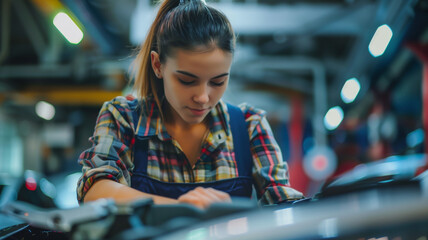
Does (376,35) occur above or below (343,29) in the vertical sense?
below

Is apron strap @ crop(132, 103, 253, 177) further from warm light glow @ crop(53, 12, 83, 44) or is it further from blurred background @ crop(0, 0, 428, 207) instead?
warm light glow @ crop(53, 12, 83, 44)

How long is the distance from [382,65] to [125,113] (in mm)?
4211

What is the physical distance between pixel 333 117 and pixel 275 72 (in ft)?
5.44

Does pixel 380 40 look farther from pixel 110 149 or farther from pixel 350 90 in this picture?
pixel 110 149

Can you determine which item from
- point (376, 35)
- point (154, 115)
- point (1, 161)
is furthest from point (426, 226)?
point (1, 161)

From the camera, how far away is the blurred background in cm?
392

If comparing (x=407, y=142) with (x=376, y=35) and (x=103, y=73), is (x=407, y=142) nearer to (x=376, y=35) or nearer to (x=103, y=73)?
(x=376, y=35)

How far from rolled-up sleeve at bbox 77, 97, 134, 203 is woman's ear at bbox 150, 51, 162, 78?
0.45ft

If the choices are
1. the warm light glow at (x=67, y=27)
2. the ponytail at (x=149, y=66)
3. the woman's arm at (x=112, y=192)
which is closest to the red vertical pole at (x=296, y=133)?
the warm light glow at (x=67, y=27)

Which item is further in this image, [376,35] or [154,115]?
[376,35]

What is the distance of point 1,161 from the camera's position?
9625 millimetres

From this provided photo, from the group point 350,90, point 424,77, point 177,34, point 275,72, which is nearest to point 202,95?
point 177,34

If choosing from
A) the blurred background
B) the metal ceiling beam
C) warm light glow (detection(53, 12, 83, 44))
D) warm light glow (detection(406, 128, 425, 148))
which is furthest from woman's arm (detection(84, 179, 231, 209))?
the metal ceiling beam

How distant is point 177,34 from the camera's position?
1023 millimetres
